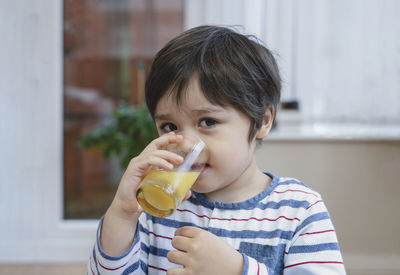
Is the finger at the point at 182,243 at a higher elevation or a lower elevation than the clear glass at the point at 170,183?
lower

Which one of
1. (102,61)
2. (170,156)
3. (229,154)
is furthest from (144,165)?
(102,61)

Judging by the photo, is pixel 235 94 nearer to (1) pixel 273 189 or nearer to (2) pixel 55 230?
(1) pixel 273 189

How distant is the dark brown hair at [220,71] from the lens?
2.75 feet

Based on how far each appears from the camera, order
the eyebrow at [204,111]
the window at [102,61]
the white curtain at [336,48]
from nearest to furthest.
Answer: the eyebrow at [204,111], the white curtain at [336,48], the window at [102,61]

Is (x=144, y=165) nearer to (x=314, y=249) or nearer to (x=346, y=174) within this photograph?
(x=314, y=249)

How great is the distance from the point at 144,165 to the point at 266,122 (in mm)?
336

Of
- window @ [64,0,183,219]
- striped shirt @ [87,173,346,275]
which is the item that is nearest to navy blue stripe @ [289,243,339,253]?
striped shirt @ [87,173,346,275]

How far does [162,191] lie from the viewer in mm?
705

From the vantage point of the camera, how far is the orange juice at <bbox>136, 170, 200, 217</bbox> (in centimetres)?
71

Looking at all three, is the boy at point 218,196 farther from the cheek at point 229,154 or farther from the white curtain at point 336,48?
the white curtain at point 336,48

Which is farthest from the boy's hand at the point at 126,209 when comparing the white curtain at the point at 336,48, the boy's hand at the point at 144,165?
the white curtain at the point at 336,48

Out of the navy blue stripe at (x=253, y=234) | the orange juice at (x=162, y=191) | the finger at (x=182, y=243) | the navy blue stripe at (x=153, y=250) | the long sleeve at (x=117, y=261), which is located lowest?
the navy blue stripe at (x=153, y=250)

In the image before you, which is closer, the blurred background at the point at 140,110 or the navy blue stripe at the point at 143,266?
the navy blue stripe at the point at 143,266

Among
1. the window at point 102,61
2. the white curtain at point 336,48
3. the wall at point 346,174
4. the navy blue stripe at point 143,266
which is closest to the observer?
the navy blue stripe at point 143,266
